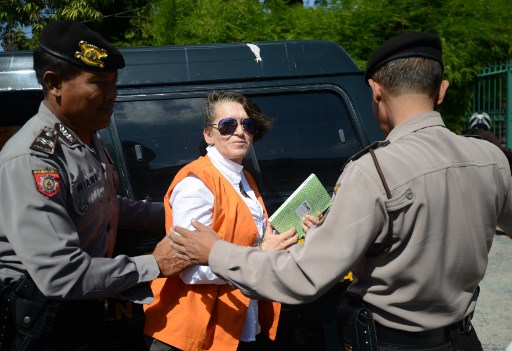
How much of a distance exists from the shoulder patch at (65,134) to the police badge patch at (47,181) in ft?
0.56

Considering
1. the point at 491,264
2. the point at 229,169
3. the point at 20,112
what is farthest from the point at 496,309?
the point at 20,112

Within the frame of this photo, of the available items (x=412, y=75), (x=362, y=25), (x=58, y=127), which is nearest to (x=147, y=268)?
(x=58, y=127)

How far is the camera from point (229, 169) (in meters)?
2.37

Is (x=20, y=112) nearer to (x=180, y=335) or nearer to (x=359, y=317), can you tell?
(x=180, y=335)

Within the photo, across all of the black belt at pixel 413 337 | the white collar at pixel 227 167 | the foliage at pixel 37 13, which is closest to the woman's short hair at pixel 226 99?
the white collar at pixel 227 167

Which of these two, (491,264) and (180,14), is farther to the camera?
(180,14)

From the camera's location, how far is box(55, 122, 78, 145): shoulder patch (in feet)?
6.42

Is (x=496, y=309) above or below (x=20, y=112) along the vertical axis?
below

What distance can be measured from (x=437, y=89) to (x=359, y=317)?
Result: 0.78 m

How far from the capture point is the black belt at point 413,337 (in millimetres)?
1786

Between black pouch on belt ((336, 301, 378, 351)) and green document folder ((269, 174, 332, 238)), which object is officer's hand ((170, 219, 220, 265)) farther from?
black pouch on belt ((336, 301, 378, 351))

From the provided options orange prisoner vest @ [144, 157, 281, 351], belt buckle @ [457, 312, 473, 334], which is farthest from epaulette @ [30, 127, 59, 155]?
belt buckle @ [457, 312, 473, 334]

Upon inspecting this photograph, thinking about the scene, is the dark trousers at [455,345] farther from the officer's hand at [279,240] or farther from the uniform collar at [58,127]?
the uniform collar at [58,127]

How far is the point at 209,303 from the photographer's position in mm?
2191
